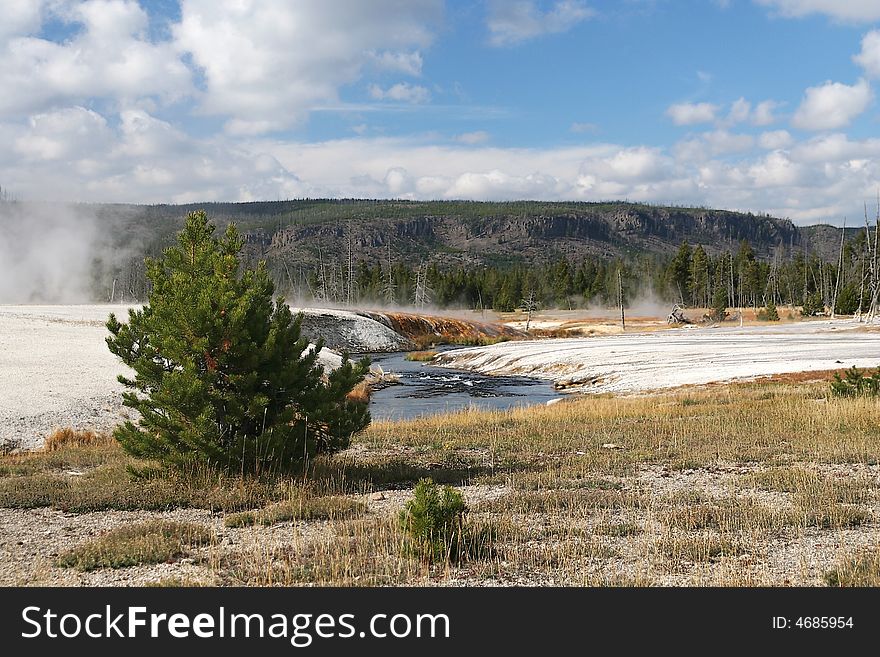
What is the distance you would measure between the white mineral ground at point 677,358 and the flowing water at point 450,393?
2309mm

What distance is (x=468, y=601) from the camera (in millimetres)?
6645

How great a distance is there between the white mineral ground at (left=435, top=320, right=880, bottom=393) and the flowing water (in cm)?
231

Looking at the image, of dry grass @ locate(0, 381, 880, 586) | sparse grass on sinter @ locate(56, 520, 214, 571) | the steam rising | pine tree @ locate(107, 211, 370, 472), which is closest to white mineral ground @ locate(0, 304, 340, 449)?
dry grass @ locate(0, 381, 880, 586)

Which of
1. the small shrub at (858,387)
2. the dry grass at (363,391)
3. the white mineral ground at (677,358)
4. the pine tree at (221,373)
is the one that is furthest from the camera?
the white mineral ground at (677,358)

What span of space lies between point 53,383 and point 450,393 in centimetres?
1857

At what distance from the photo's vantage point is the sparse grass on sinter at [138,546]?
8258 millimetres

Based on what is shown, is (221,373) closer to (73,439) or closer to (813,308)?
(73,439)

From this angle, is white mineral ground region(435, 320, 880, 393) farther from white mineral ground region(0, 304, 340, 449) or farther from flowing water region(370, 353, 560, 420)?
white mineral ground region(0, 304, 340, 449)

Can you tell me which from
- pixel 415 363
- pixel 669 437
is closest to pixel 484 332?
pixel 415 363

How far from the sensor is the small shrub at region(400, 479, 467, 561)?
8.44m

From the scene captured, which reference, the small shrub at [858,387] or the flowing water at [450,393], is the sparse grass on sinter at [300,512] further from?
the small shrub at [858,387]

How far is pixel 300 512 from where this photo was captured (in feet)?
34.7

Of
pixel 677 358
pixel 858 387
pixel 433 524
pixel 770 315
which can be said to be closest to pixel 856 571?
pixel 433 524

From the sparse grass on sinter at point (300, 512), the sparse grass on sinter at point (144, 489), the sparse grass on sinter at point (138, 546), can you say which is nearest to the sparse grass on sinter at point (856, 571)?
the sparse grass on sinter at point (300, 512)
